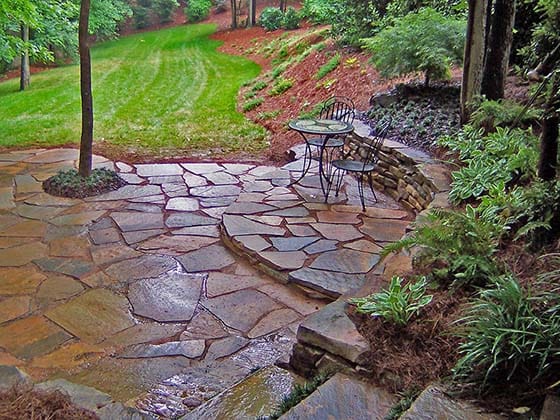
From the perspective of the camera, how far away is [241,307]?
8.79 ft

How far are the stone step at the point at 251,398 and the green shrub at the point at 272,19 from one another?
15.2 metres

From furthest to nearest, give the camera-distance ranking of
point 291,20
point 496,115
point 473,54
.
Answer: point 291,20 < point 473,54 < point 496,115

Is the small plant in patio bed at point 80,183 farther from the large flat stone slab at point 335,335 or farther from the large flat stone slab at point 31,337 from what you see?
the large flat stone slab at point 335,335

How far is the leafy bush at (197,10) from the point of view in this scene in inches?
801

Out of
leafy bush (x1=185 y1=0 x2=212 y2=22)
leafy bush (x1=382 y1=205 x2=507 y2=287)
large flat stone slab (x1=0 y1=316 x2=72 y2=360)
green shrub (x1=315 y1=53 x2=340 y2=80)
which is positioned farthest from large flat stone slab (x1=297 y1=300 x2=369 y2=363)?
leafy bush (x1=185 y1=0 x2=212 y2=22)

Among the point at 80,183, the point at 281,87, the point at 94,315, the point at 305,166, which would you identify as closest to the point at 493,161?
the point at 305,166

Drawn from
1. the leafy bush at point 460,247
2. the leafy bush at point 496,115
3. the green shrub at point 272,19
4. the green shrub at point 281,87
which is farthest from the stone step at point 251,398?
the green shrub at point 272,19

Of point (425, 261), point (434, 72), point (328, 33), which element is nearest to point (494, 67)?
point (434, 72)

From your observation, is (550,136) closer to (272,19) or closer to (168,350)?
(168,350)

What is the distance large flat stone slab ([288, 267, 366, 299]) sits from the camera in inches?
107

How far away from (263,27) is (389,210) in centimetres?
1406

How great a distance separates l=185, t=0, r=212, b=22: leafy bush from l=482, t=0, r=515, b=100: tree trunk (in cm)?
1851

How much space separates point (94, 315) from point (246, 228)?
1250mm

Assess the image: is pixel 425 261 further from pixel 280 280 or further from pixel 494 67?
pixel 494 67
